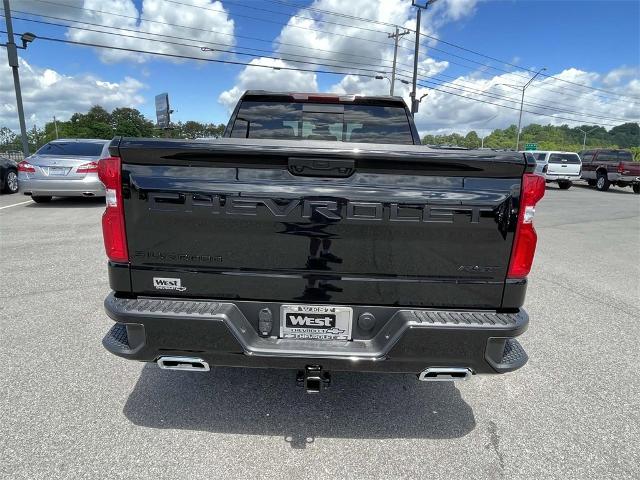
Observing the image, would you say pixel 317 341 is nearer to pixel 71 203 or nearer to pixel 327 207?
pixel 327 207

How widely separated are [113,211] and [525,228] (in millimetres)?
2100

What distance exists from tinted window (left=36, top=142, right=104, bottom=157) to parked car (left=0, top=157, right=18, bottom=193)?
9.82ft

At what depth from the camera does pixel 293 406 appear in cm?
272

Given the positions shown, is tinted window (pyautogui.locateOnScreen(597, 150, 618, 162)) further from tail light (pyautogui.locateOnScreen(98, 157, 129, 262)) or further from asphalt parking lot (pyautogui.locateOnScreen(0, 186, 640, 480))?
tail light (pyautogui.locateOnScreen(98, 157, 129, 262))

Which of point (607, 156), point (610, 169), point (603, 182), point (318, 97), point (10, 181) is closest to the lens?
point (318, 97)

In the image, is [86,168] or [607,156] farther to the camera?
[607,156]

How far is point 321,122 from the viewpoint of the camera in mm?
3885

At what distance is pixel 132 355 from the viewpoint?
220 cm

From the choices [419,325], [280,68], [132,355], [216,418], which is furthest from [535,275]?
[280,68]

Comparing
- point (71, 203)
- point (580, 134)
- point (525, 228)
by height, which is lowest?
point (71, 203)

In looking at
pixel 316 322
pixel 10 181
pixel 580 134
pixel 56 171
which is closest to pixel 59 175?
pixel 56 171

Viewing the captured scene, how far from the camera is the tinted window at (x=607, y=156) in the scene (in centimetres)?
2352

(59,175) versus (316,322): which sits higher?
(59,175)

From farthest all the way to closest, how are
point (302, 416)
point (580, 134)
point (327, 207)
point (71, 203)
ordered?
point (580, 134) < point (71, 203) < point (302, 416) < point (327, 207)
